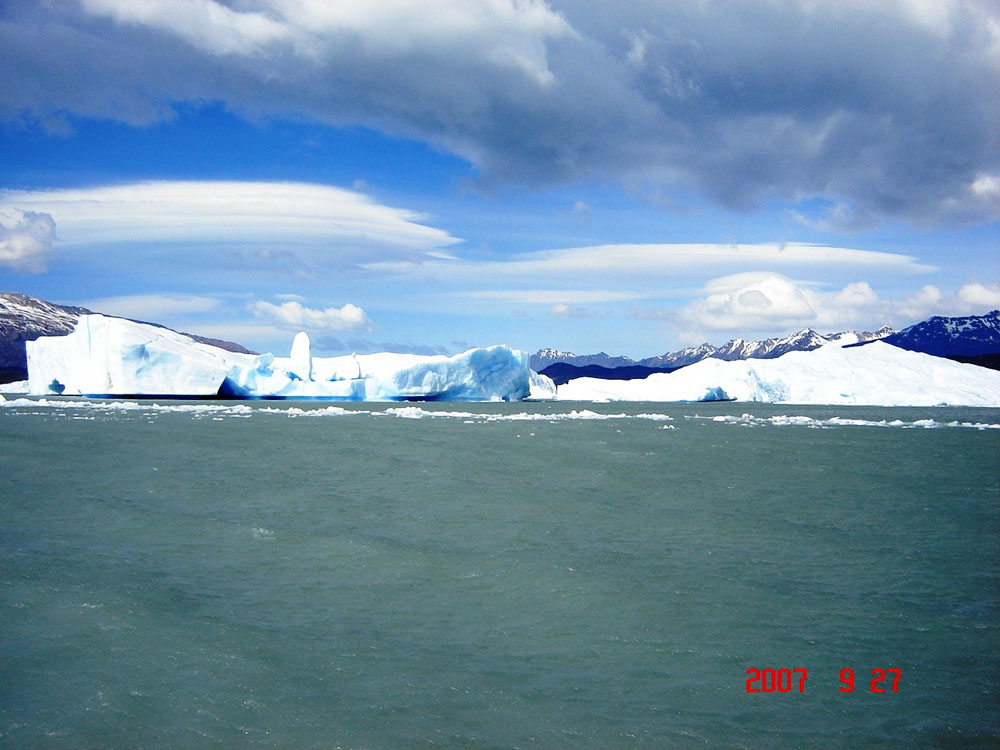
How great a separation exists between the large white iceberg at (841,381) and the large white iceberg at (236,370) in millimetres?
9219

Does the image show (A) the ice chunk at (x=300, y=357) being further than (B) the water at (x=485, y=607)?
Yes

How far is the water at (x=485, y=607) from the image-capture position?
13.5ft

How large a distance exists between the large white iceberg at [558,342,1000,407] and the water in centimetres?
2811

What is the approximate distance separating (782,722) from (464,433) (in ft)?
50.0

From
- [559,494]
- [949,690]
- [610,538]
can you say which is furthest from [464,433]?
[949,690]

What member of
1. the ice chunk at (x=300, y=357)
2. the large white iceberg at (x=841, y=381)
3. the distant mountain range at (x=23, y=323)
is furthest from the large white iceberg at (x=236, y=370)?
the distant mountain range at (x=23, y=323)

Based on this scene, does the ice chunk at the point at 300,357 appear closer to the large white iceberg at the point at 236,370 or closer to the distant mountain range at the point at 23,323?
the large white iceberg at the point at 236,370

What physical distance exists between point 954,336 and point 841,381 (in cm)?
12772
